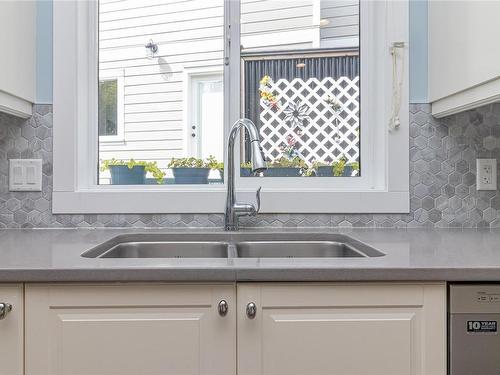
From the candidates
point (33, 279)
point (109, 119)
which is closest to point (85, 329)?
point (33, 279)

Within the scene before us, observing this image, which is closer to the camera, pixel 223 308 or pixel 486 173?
pixel 223 308

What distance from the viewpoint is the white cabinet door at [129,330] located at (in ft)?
3.32

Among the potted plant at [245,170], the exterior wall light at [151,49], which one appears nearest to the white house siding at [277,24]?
the exterior wall light at [151,49]

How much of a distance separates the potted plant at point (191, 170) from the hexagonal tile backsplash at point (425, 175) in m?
0.40

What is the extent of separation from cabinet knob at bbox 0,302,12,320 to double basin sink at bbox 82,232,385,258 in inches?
21.1

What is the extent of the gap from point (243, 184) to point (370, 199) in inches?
20.1

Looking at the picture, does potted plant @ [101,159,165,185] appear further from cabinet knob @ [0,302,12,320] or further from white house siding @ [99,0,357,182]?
cabinet knob @ [0,302,12,320]

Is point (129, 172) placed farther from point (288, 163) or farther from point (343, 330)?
point (343, 330)

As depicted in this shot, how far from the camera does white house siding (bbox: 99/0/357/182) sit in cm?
185

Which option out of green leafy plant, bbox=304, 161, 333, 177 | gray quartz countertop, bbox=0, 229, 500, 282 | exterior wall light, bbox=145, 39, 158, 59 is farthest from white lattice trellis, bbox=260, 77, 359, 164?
gray quartz countertop, bbox=0, 229, 500, 282

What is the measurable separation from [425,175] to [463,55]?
1.57 feet

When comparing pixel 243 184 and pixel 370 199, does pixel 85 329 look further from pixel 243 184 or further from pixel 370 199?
pixel 370 199

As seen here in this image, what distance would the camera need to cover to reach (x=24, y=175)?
1.68 metres

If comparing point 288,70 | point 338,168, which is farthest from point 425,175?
point 288,70
